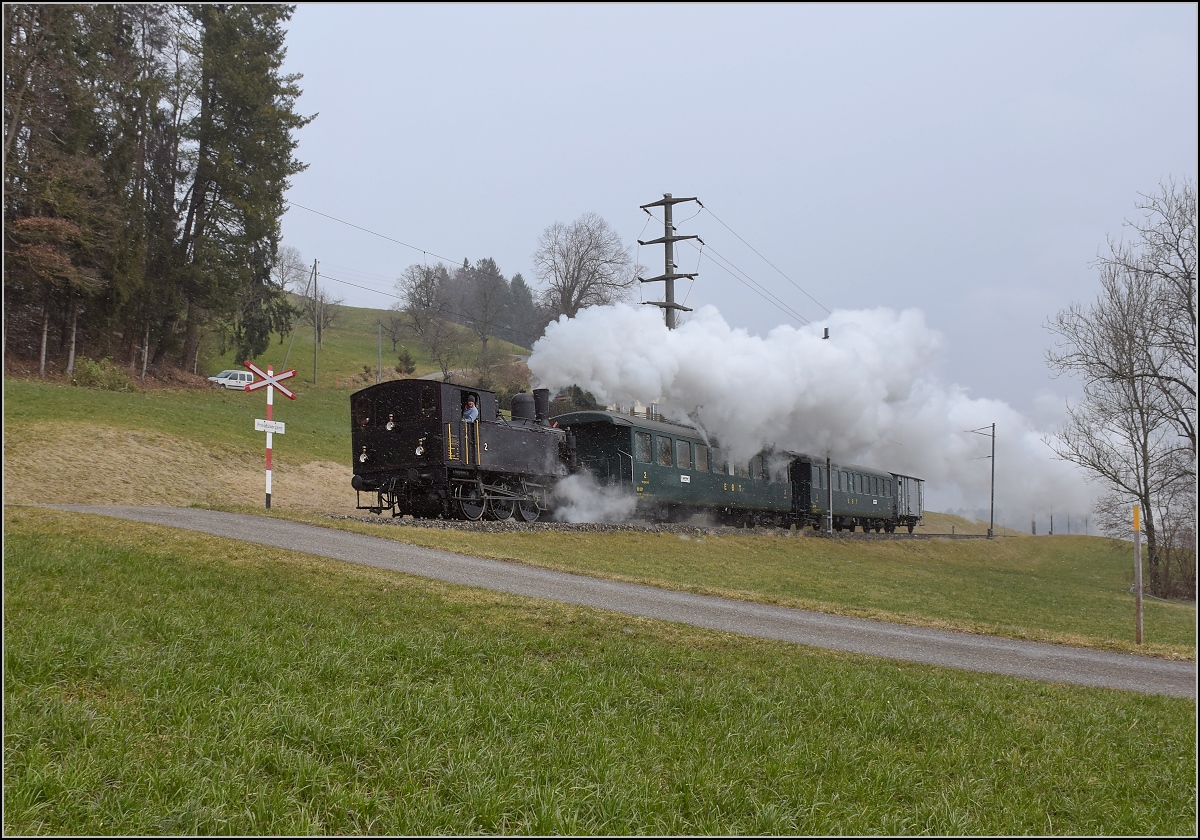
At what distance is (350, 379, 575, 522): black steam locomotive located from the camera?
1886cm

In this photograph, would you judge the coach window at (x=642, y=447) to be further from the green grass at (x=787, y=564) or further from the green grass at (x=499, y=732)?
the green grass at (x=499, y=732)

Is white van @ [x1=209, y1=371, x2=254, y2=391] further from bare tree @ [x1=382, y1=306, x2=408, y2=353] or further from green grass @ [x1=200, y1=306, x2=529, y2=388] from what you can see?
bare tree @ [x1=382, y1=306, x2=408, y2=353]

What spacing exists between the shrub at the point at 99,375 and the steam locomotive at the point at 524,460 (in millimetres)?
12892

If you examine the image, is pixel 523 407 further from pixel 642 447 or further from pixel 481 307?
pixel 481 307

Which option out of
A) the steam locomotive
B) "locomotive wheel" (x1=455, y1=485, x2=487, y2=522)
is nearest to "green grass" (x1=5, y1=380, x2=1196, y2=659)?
the steam locomotive

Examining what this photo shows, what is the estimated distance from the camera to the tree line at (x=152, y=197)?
14.4m

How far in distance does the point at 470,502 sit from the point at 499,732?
15339mm

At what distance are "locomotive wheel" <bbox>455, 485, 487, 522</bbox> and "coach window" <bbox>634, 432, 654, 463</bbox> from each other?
4.77m

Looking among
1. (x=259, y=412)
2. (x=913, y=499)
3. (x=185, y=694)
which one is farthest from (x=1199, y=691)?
(x=913, y=499)

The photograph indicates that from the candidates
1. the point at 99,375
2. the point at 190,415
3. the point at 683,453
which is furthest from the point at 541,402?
the point at 99,375

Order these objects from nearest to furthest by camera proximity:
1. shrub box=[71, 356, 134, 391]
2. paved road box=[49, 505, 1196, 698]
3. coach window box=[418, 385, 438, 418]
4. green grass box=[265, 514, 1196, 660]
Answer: paved road box=[49, 505, 1196, 698] → green grass box=[265, 514, 1196, 660] → coach window box=[418, 385, 438, 418] → shrub box=[71, 356, 134, 391]

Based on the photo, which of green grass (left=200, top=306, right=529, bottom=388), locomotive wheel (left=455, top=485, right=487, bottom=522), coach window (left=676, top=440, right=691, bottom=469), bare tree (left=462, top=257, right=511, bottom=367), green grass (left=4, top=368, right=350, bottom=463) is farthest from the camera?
bare tree (left=462, top=257, right=511, bottom=367)

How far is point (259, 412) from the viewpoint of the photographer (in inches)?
1484

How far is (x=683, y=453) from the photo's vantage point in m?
25.0
